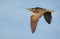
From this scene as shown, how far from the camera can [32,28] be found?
201 centimetres

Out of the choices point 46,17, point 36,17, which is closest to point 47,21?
point 46,17

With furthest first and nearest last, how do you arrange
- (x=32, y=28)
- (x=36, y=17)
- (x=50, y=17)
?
(x=50, y=17), (x=36, y=17), (x=32, y=28)

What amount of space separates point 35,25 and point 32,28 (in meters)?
0.08

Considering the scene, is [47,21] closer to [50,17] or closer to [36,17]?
[50,17]

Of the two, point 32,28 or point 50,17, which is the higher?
point 50,17

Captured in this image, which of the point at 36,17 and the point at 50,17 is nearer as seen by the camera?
the point at 36,17

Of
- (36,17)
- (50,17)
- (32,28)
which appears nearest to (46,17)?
(50,17)

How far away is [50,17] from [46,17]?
0.12 m

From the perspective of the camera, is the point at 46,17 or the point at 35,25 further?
the point at 46,17

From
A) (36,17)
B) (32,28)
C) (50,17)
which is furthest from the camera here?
(50,17)

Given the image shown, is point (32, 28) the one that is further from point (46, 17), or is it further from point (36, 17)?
point (46, 17)

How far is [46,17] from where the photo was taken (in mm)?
3225

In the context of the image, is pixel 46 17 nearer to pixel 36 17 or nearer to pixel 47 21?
pixel 47 21

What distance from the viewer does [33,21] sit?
2.09 metres
